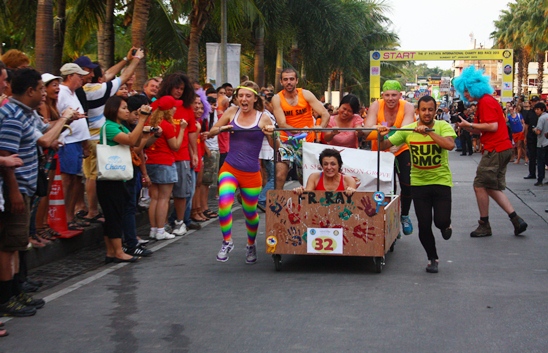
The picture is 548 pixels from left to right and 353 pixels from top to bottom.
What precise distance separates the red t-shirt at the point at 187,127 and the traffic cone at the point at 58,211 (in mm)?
1721

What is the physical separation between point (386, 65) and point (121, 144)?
63.7 meters

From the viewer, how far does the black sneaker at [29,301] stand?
6.86 m

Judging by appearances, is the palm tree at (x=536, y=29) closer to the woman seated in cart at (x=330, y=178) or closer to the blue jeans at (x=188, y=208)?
the blue jeans at (x=188, y=208)

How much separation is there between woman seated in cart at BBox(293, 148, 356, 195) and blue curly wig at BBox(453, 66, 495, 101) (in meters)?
2.86

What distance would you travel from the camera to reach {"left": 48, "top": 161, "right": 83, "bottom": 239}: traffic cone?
31.2ft

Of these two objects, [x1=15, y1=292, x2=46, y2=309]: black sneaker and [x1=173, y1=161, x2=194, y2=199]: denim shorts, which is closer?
[x1=15, y1=292, x2=46, y2=309]: black sneaker

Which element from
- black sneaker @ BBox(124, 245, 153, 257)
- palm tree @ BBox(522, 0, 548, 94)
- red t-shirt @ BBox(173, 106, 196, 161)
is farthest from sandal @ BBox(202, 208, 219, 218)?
palm tree @ BBox(522, 0, 548, 94)

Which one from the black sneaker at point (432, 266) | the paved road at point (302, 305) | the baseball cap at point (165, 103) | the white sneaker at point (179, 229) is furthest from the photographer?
the white sneaker at point (179, 229)

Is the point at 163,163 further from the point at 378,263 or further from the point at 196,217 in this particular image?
the point at 378,263

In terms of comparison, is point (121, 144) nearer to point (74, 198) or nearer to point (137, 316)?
point (74, 198)

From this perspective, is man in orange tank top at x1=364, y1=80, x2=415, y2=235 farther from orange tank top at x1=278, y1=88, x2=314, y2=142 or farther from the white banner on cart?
orange tank top at x1=278, y1=88, x2=314, y2=142

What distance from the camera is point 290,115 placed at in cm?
1026

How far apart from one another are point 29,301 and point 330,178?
3.29 metres

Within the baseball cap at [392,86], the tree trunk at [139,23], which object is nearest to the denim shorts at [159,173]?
the baseball cap at [392,86]
